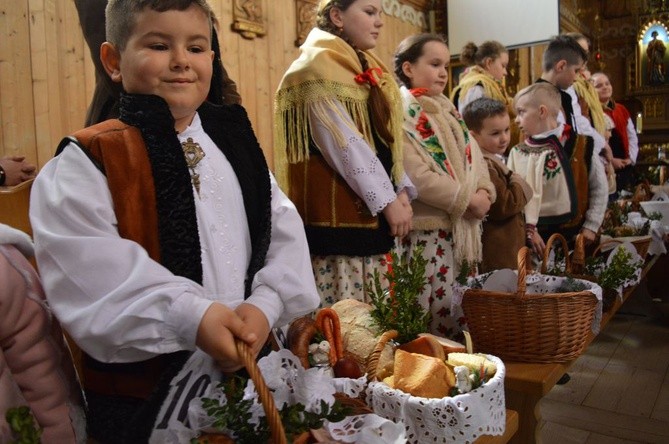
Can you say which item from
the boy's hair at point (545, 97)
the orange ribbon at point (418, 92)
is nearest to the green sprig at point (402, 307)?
the orange ribbon at point (418, 92)

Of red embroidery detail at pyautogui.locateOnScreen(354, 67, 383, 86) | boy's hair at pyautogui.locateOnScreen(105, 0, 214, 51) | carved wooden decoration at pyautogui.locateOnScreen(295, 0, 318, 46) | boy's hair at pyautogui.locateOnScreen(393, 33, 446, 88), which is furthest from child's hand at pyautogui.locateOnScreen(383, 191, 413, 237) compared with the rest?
carved wooden decoration at pyautogui.locateOnScreen(295, 0, 318, 46)

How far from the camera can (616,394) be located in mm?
2779

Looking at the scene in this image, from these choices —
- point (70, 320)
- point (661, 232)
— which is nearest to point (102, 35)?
point (70, 320)

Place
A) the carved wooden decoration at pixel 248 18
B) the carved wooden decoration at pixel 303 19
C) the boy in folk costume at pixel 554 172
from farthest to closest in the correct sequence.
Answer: the carved wooden decoration at pixel 303 19 < the carved wooden decoration at pixel 248 18 < the boy in folk costume at pixel 554 172

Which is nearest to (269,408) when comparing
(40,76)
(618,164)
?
(40,76)

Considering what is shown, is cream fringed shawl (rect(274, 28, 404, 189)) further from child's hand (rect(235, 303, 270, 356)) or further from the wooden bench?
child's hand (rect(235, 303, 270, 356))

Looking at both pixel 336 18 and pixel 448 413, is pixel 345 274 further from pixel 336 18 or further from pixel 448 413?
pixel 448 413

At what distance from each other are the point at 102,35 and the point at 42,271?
747 mm

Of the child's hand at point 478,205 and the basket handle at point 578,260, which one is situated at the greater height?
the child's hand at point 478,205

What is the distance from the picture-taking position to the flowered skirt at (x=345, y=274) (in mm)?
2096

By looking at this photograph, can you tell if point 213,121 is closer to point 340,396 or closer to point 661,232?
point 340,396

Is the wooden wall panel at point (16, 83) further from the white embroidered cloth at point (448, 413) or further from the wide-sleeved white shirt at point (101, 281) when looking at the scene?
the white embroidered cloth at point (448, 413)

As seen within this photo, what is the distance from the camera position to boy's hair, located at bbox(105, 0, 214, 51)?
3.35ft

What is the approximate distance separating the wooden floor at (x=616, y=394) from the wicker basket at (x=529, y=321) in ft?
2.43
